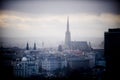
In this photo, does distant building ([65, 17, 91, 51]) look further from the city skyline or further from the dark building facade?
the dark building facade

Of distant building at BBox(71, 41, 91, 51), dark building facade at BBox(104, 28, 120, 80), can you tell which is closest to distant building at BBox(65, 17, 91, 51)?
distant building at BBox(71, 41, 91, 51)

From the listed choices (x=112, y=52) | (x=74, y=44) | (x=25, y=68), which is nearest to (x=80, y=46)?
(x=74, y=44)

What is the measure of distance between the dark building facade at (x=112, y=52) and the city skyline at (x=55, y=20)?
149 mm

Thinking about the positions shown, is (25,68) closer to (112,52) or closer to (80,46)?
(80,46)

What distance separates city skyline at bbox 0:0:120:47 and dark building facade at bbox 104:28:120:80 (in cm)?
15

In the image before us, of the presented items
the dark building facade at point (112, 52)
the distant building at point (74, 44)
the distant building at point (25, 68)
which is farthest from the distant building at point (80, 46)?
the distant building at point (25, 68)

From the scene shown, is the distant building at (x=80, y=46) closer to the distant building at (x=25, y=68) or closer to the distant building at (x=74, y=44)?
the distant building at (x=74, y=44)

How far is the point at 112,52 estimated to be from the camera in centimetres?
291

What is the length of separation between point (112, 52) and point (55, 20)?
3.17 feet

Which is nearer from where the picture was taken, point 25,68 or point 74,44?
point 25,68

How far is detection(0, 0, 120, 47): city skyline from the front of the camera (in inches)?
117

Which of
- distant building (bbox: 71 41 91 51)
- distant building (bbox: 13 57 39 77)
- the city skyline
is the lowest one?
distant building (bbox: 13 57 39 77)

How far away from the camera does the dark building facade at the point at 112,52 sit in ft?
9.55

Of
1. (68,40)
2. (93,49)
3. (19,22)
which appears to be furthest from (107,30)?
(19,22)
